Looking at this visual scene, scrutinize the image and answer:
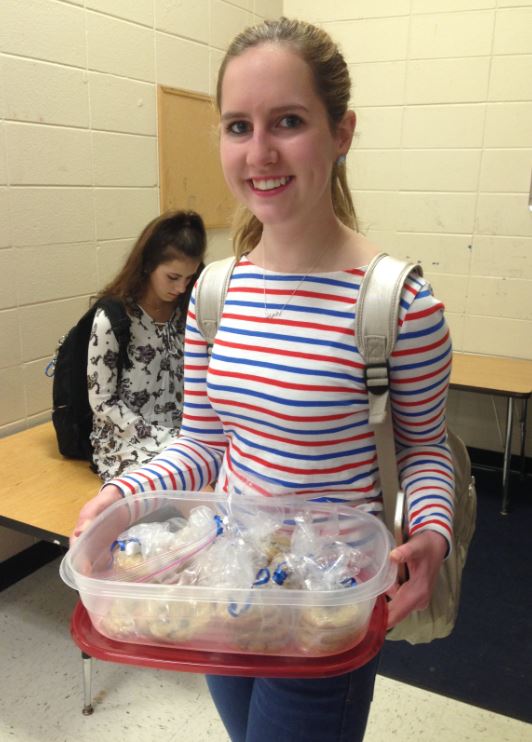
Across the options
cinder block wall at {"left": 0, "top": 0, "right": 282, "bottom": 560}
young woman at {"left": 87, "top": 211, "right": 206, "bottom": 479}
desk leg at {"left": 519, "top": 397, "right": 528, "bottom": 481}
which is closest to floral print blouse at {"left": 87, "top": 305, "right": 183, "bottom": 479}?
young woman at {"left": 87, "top": 211, "right": 206, "bottom": 479}

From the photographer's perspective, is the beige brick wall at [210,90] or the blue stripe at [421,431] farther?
the beige brick wall at [210,90]

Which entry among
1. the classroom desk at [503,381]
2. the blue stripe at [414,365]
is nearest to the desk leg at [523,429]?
the classroom desk at [503,381]

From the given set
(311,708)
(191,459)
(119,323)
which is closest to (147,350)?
(119,323)

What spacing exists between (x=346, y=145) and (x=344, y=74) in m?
0.10

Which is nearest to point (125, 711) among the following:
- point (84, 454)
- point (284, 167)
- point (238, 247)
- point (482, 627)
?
point (84, 454)

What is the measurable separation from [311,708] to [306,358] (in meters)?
0.46

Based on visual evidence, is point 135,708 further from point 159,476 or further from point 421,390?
point 421,390

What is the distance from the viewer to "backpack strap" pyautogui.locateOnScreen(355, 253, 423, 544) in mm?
834

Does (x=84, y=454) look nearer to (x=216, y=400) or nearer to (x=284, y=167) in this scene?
(x=216, y=400)

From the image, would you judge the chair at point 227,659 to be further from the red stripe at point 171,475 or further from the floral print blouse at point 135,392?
the floral print blouse at point 135,392

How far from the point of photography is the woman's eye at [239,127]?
0.86 meters

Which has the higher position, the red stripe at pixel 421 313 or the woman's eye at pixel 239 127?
the woman's eye at pixel 239 127

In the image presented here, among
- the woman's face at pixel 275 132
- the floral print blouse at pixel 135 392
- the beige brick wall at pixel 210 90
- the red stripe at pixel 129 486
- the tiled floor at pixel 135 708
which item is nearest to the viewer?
the woman's face at pixel 275 132

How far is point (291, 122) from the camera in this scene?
843 millimetres
